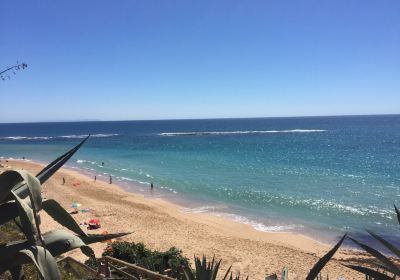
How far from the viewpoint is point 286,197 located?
97.4 feet

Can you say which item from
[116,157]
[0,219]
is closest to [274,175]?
[116,157]

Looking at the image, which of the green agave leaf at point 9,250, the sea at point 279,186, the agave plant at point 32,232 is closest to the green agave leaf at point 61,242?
the agave plant at point 32,232

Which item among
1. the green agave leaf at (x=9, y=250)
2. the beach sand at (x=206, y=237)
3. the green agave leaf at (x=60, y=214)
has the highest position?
the green agave leaf at (x=60, y=214)

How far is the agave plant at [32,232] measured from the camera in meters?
1.70

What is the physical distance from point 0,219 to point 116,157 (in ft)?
193

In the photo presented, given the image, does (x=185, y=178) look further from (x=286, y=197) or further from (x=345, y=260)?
(x=345, y=260)

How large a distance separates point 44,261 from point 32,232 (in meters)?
0.14

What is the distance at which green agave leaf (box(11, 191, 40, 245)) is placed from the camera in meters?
1.68

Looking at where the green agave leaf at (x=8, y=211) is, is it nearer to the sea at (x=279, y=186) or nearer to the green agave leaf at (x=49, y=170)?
the green agave leaf at (x=49, y=170)

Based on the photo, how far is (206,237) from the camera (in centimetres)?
2016

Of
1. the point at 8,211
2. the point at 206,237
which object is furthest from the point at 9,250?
the point at 206,237

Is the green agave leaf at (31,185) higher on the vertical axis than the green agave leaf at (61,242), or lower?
higher

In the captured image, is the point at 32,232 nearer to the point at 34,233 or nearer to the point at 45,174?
the point at 34,233

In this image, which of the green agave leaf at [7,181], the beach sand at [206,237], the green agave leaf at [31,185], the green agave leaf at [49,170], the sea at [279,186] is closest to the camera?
the green agave leaf at [31,185]
